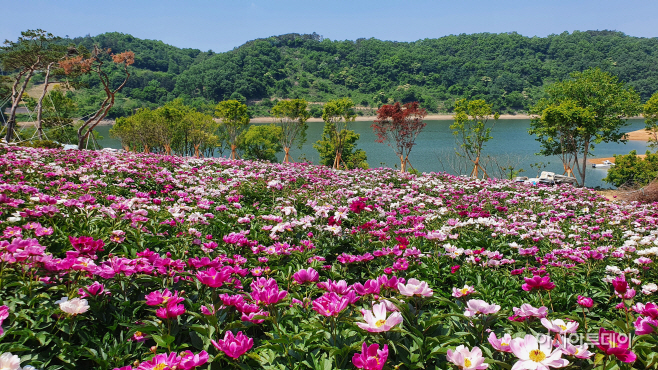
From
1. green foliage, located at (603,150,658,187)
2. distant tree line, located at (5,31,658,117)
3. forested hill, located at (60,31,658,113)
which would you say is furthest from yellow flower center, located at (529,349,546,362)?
forested hill, located at (60,31,658,113)

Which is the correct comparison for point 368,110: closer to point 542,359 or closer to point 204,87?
point 204,87

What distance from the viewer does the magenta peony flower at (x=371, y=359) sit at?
108 centimetres

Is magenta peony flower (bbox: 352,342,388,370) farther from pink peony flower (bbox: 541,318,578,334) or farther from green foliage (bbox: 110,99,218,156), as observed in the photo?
green foliage (bbox: 110,99,218,156)

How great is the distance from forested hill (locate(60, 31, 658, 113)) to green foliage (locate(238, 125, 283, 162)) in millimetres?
58454

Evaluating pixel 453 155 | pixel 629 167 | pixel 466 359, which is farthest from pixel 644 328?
pixel 453 155

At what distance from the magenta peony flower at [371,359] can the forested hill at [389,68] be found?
94658 mm

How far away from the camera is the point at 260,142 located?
35562 mm

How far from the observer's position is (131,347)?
1582mm

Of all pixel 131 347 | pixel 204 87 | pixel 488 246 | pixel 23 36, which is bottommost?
pixel 488 246

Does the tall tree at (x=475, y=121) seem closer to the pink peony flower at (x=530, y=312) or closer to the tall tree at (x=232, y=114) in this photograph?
the tall tree at (x=232, y=114)

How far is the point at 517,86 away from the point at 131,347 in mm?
122474

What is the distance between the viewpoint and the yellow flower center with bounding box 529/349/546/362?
110cm

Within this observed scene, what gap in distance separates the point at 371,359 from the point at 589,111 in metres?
21.1

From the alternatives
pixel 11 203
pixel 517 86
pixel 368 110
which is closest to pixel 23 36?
pixel 11 203
